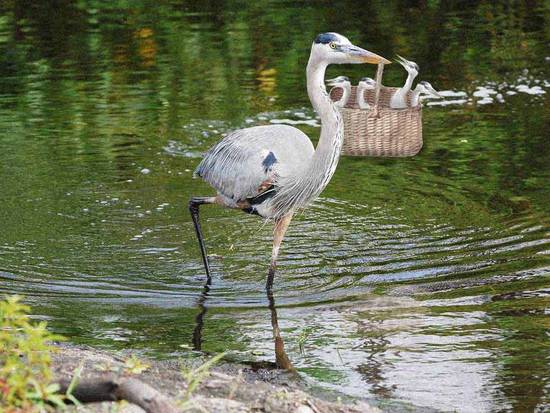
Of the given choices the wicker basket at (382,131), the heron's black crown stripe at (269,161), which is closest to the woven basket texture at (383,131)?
the wicker basket at (382,131)

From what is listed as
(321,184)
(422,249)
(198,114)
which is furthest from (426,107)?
(321,184)

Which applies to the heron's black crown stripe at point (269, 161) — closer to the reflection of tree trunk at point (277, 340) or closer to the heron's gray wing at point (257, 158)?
the heron's gray wing at point (257, 158)

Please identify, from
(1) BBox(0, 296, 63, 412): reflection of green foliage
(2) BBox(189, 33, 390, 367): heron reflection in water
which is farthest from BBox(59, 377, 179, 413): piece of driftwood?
(2) BBox(189, 33, 390, 367): heron reflection in water

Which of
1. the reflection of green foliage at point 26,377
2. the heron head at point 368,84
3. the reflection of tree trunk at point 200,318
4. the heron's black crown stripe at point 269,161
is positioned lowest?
the reflection of tree trunk at point 200,318

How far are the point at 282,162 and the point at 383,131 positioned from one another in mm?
939

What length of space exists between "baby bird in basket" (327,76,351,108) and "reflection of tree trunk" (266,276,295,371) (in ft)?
5.09

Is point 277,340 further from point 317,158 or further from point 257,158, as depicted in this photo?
point 257,158

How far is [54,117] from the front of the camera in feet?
38.1

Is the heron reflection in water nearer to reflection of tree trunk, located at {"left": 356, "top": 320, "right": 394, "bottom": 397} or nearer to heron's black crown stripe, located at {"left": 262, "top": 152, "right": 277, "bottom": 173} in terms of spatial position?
heron's black crown stripe, located at {"left": 262, "top": 152, "right": 277, "bottom": 173}

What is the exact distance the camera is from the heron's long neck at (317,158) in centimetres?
688

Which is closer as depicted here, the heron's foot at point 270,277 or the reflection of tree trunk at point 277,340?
the reflection of tree trunk at point 277,340

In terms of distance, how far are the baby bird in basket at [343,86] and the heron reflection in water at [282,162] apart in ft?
2.45

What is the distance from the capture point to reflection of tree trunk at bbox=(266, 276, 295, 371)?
623 cm

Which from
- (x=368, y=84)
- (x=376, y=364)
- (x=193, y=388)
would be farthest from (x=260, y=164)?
(x=193, y=388)
